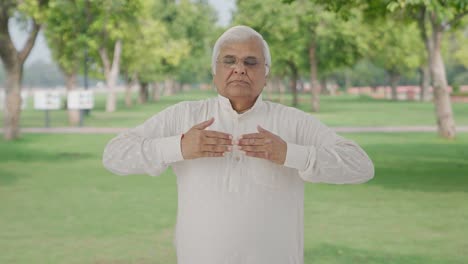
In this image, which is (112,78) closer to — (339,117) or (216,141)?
(339,117)

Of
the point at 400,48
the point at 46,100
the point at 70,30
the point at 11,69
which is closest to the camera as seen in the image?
the point at 11,69

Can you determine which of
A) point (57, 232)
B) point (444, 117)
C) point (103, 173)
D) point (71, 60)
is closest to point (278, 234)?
point (57, 232)

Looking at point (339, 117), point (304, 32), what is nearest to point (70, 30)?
point (339, 117)

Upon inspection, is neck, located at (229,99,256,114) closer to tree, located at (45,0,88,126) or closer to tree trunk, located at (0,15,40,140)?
tree trunk, located at (0,15,40,140)

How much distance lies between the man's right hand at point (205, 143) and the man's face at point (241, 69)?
0.77 feet

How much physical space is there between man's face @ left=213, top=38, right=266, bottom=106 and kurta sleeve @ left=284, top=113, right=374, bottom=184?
262 mm

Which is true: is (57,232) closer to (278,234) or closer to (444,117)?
(278,234)

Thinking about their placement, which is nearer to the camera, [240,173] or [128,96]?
[240,173]

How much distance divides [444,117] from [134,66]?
134 ft

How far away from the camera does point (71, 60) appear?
3747cm

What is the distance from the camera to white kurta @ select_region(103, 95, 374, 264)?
10.7 ft

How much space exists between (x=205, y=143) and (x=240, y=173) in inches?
9.2

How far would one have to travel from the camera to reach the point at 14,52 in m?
24.8

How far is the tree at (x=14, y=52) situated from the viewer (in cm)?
2441
